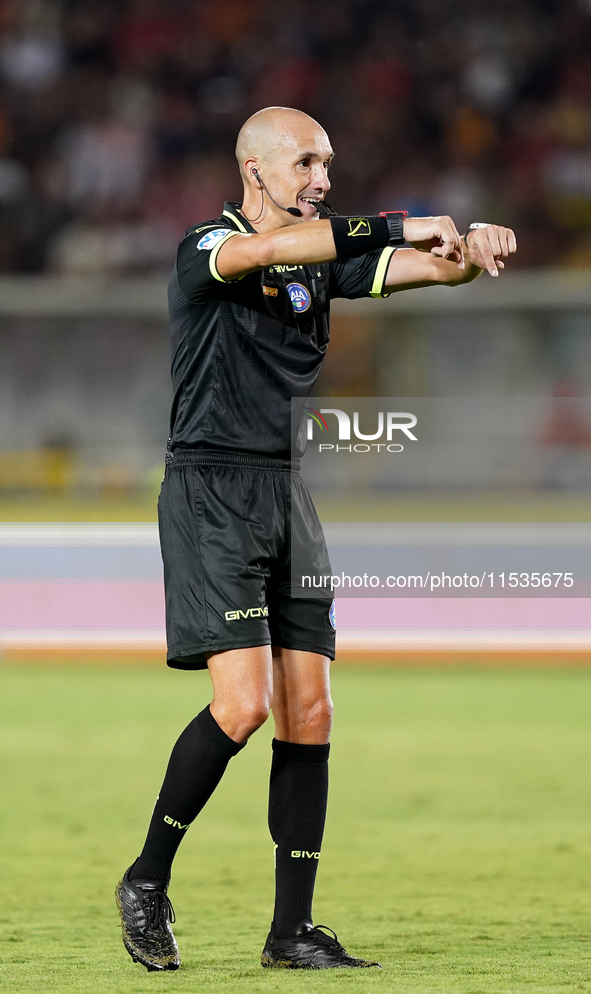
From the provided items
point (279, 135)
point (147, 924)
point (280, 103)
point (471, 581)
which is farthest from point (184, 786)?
point (280, 103)

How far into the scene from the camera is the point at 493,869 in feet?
13.3

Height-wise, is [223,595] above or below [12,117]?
below

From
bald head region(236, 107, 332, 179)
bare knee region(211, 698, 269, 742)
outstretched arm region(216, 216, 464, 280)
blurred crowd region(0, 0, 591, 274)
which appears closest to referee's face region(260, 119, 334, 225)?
bald head region(236, 107, 332, 179)

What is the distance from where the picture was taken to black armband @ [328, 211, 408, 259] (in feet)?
9.21

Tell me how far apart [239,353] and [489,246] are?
624 mm

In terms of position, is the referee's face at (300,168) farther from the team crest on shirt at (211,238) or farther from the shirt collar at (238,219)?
the team crest on shirt at (211,238)

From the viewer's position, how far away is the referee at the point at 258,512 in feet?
9.81

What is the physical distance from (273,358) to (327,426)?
333 centimetres

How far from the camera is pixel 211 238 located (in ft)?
9.66

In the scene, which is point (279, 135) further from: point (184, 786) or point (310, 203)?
point (184, 786)

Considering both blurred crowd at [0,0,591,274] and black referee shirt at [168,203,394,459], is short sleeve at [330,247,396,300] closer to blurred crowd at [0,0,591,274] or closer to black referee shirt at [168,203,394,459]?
black referee shirt at [168,203,394,459]

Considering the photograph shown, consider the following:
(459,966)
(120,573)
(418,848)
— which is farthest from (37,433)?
(459,966)

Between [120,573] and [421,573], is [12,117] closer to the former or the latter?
[120,573]

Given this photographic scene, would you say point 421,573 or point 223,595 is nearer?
point 223,595
